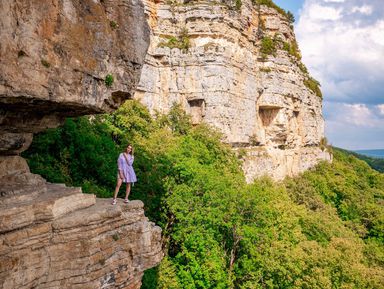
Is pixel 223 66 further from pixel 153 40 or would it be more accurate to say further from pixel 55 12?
pixel 55 12

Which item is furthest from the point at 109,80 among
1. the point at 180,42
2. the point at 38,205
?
the point at 180,42

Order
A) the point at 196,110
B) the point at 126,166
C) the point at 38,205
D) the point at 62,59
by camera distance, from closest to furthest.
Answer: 1. the point at 62,59
2. the point at 38,205
3. the point at 126,166
4. the point at 196,110

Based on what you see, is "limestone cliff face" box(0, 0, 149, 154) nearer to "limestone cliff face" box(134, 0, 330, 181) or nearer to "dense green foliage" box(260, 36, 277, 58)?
"limestone cliff face" box(134, 0, 330, 181)

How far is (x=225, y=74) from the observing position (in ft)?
108

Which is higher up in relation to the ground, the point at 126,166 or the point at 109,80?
the point at 109,80

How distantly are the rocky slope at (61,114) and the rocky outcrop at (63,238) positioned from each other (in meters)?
0.02

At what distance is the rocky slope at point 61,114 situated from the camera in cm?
667

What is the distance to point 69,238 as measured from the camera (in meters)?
8.55

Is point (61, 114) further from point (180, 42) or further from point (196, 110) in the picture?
point (180, 42)

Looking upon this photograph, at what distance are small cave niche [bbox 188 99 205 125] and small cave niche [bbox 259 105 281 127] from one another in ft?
43.1

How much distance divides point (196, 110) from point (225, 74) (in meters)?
4.35

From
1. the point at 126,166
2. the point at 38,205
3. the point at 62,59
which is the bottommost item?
the point at 38,205

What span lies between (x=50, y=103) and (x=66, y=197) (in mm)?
2889

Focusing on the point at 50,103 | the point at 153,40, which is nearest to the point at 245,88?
the point at 153,40
